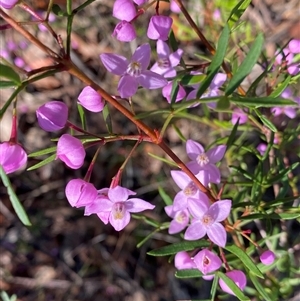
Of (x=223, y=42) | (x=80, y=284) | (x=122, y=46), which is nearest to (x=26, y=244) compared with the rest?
(x=80, y=284)

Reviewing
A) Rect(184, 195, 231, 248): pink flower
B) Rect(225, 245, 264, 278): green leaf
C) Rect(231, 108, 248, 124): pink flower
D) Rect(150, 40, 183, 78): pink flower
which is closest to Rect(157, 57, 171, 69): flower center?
Rect(150, 40, 183, 78): pink flower

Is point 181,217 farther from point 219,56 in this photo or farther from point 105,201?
point 219,56

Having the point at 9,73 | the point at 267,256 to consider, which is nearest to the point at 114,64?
the point at 9,73

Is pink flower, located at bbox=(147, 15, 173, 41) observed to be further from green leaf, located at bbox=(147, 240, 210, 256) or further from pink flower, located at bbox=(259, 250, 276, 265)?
pink flower, located at bbox=(259, 250, 276, 265)

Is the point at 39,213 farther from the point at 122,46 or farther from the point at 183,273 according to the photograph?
the point at 183,273

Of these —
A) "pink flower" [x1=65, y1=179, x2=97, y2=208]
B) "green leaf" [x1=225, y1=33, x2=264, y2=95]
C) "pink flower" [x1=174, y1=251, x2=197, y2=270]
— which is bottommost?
"pink flower" [x1=174, y1=251, x2=197, y2=270]

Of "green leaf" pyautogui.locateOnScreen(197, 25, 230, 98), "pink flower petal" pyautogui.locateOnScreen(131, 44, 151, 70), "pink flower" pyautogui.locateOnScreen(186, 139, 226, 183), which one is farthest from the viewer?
"pink flower" pyautogui.locateOnScreen(186, 139, 226, 183)

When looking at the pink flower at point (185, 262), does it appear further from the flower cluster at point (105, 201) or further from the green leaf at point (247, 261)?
the flower cluster at point (105, 201)
